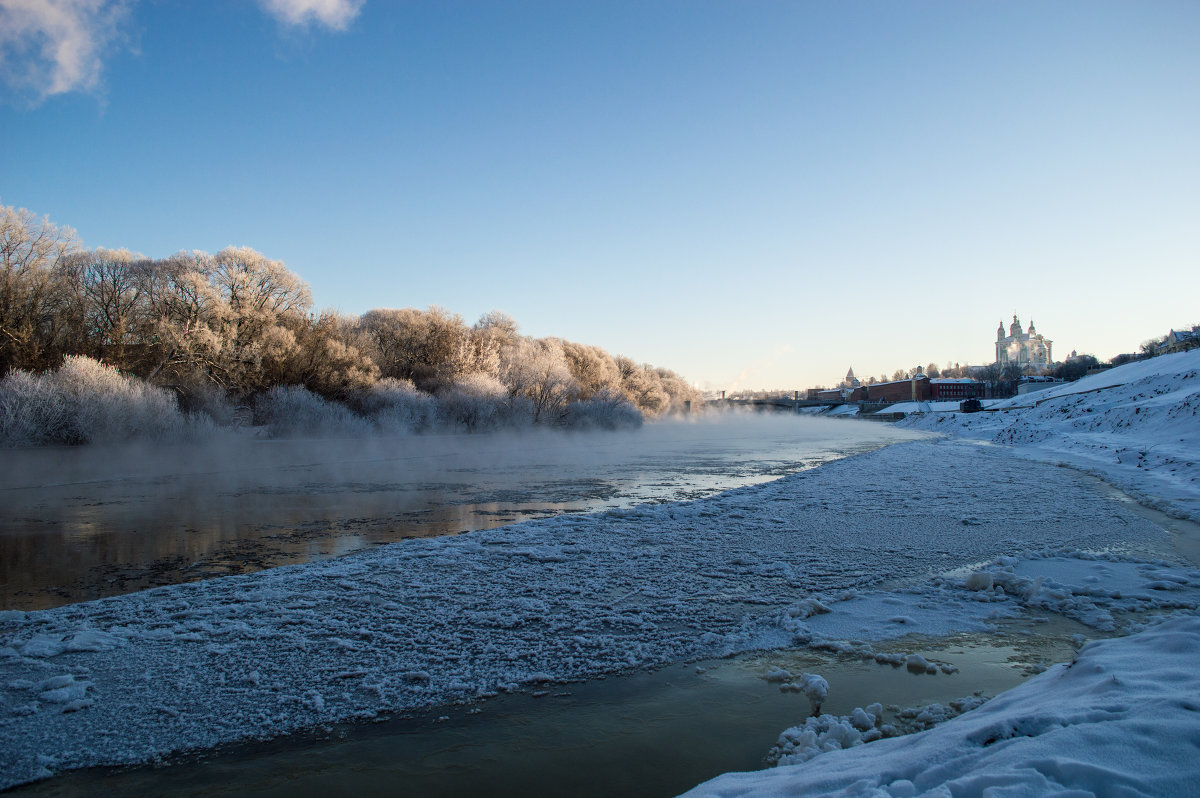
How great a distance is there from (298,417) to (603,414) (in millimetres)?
25446

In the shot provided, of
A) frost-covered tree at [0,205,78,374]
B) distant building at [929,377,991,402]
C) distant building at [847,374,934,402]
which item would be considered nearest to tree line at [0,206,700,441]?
frost-covered tree at [0,205,78,374]

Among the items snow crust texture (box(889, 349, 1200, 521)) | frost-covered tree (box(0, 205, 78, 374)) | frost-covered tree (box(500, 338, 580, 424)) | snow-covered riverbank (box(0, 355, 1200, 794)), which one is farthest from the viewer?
frost-covered tree (box(500, 338, 580, 424))

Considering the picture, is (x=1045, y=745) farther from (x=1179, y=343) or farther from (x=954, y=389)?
(x=954, y=389)

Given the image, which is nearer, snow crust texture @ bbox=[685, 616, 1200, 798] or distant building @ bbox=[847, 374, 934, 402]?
snow crust texture @ bbox=[685, 616, 1200, 798]

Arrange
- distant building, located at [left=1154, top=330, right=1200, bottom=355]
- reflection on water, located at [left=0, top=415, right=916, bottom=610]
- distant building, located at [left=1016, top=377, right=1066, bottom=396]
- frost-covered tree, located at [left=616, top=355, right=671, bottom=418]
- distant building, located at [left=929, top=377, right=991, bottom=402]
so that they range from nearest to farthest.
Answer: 1. reflection on water, located at [left=0, top=415, right=916, bottom=610]
2. distant building, located at [left=1154, top=330, right=1200, bottom=355]
3. frost-covered tree, located at [left=616, top=355, right=671, bottom=418]
4. distant building, located at [left=1016, top=377, right=1066, bottom=396]
5. distant building, located at [left=929, top=377, right=991, bottom=402]

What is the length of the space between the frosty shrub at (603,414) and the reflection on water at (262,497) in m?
20.8

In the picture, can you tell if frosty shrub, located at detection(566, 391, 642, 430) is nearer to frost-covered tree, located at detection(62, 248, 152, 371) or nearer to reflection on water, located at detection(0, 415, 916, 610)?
reflection on water, located at detection(0, 415, 916, 610)

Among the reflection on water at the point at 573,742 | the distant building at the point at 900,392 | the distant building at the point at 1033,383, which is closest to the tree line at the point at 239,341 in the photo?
the reflection on water at the point at 573,742

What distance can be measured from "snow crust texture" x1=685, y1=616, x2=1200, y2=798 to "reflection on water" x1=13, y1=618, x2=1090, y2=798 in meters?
0.38

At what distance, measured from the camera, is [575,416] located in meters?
52.5

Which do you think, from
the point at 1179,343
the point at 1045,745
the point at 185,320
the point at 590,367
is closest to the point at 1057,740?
the point at 1045,745

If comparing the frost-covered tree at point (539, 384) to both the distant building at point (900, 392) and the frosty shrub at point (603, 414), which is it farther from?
the distant building at point (900, 392)

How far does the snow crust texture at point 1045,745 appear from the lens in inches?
87.8

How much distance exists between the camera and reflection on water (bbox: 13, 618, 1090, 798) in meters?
3.30
